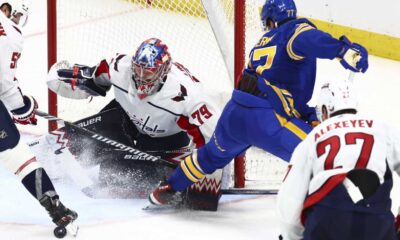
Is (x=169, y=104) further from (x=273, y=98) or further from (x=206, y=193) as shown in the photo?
(x=273, y=98)

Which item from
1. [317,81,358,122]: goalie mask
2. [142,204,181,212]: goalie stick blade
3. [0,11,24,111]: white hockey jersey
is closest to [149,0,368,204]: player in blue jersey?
[142,204,181,212]: goalie stick blade

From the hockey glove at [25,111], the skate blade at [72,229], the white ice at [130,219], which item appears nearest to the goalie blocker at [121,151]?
the white ice at [130,219]

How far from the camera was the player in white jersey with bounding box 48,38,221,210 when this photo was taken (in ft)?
12.9

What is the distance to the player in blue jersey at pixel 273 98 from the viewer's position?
3.47m

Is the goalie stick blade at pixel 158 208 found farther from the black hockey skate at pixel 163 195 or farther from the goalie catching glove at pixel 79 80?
the goalie catching glove at pixel 79 80

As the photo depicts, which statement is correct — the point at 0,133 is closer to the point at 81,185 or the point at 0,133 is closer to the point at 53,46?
the point at 81,185

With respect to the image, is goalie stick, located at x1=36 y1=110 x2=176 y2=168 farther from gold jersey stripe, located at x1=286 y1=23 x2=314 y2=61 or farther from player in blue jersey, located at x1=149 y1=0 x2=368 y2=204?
gold jersey stripe, located at x1=286 y1=23 x2=314 y2=61

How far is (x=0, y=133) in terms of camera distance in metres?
3.42

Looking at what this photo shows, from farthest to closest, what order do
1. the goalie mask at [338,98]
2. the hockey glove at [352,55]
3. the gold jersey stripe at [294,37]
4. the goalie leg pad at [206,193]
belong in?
the goalie leg pad at [206,193], the gold jersey stripe at [294,37], the hockey glove at [352,55], the goalie mask at [338,98]

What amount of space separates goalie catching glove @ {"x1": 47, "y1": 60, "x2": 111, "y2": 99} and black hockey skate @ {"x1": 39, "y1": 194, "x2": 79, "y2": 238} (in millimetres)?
927

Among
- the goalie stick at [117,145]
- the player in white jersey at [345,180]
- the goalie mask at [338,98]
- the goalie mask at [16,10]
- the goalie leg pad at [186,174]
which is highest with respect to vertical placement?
the goalie mask at [338,98]

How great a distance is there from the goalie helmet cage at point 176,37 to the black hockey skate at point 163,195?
48cm

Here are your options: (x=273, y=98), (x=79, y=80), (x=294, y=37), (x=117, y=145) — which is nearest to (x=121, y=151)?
(x=117, y=145)

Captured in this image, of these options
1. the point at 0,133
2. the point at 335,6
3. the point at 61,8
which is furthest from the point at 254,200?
the point at 335,6
